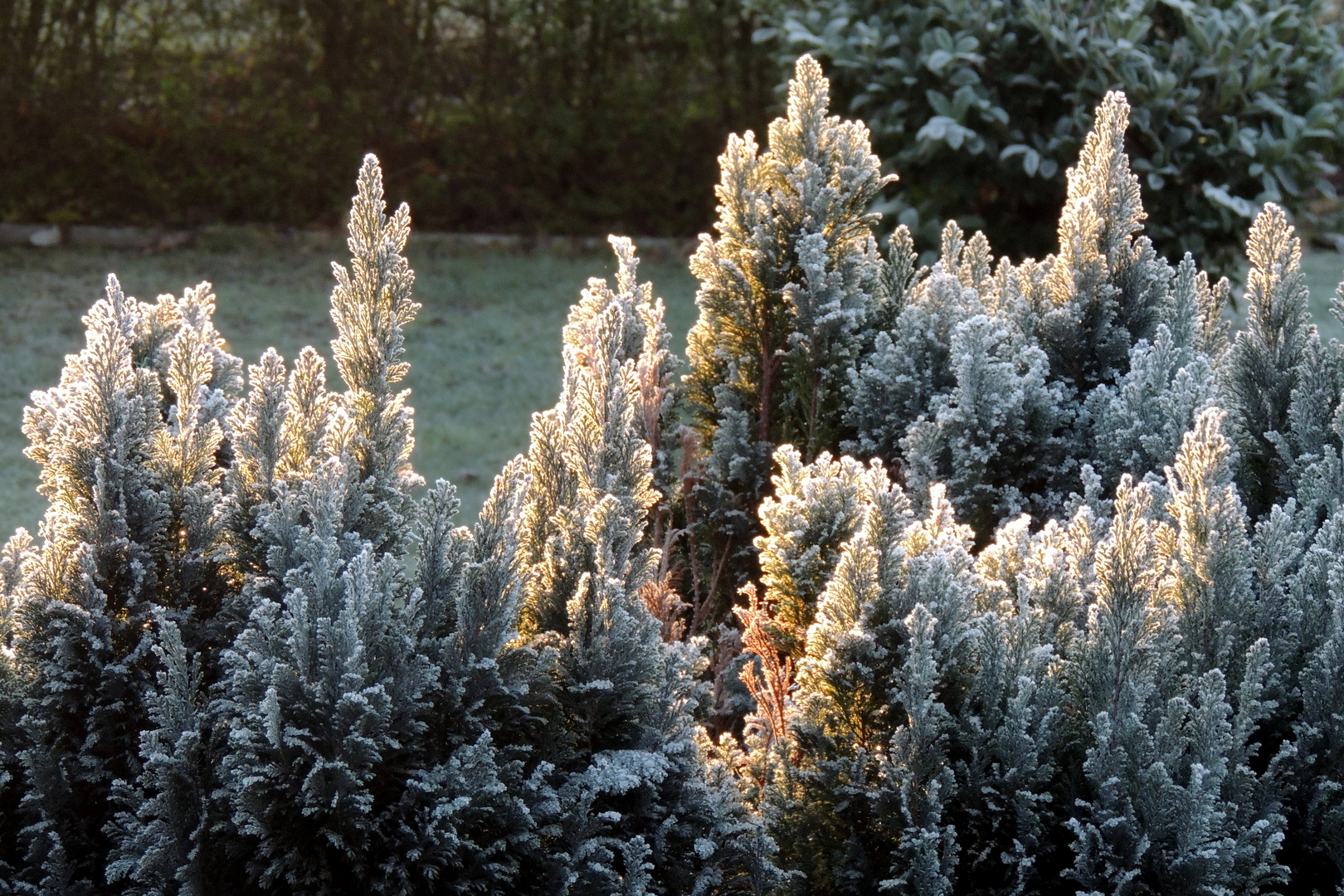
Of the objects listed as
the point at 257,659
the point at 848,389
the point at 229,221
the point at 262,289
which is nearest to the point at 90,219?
the point at 229,221

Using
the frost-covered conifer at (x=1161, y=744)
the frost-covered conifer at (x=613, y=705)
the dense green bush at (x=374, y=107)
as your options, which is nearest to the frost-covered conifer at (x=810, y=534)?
the frost-covered conifer at (x=613, y=705)

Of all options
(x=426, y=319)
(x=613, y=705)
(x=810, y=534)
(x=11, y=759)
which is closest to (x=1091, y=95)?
(x=426, y=319)

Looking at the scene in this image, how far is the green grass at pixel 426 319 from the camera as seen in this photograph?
716 cm

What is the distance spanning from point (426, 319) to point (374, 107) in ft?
6.82

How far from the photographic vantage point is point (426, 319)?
9.09 metres

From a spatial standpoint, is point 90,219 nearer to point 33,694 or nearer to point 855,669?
point 33,694

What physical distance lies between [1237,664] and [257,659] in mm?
1838

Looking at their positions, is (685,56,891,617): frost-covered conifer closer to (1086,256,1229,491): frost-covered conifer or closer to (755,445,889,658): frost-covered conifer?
(1086,256,1229,491): frost-covered conifer

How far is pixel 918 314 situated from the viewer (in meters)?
3.48

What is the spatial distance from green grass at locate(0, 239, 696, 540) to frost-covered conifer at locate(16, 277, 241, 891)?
12.9 ft

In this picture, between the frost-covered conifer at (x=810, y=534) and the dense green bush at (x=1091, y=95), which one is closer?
the frost-covered conifer at (x=810, y=534)

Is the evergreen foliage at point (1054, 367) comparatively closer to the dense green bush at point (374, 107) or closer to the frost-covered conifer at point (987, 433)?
the frost-covered conifer at point (987, 433)

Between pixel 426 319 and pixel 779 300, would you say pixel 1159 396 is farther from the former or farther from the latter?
pixel 426 319

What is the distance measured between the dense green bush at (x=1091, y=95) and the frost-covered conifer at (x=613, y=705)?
173 inches
